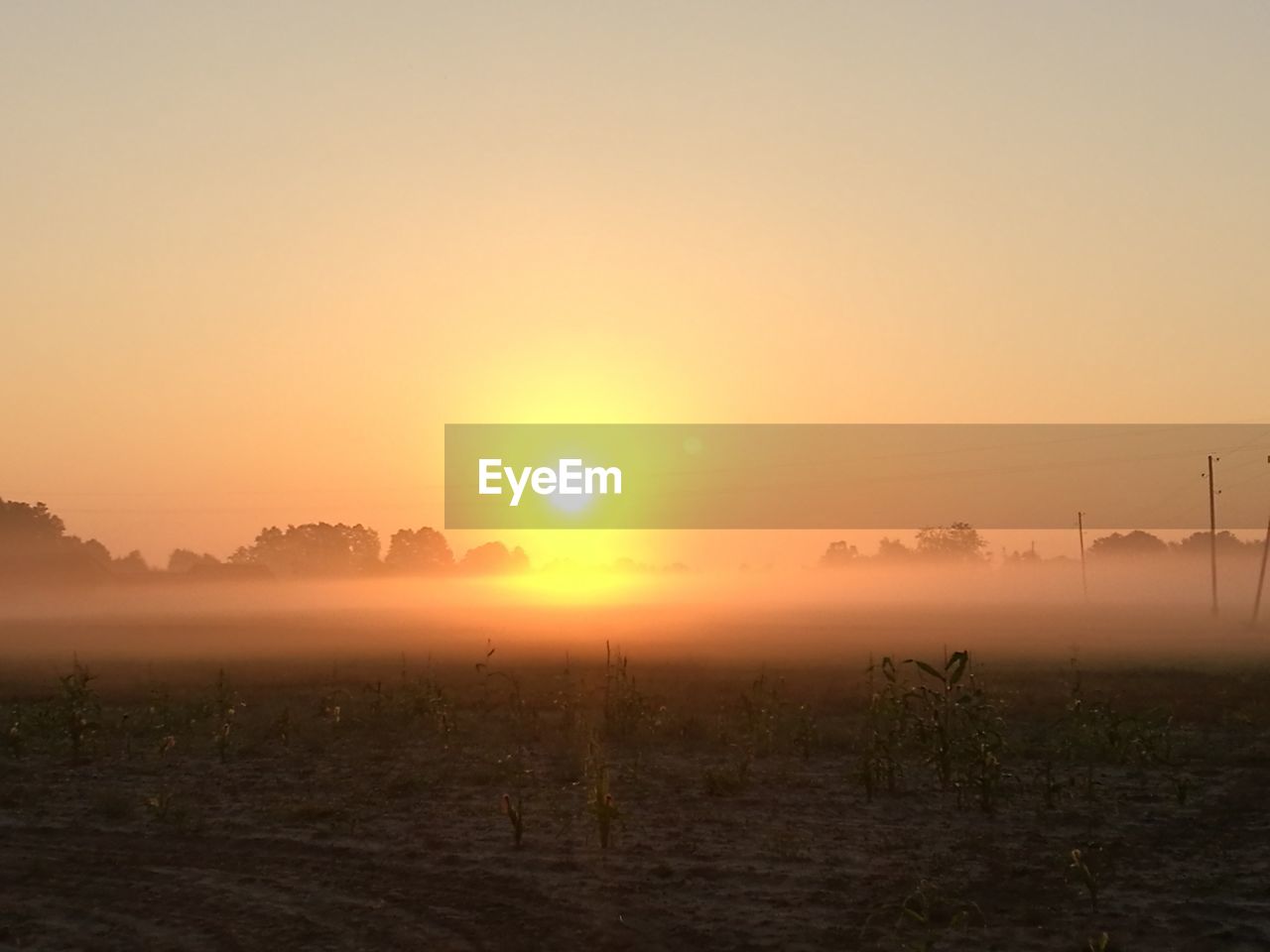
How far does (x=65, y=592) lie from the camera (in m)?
126

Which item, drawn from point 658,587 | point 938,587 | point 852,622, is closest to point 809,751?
point 852,622

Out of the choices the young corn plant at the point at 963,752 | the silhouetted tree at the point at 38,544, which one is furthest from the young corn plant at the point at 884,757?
the silhouetted tree at the point at 38,544

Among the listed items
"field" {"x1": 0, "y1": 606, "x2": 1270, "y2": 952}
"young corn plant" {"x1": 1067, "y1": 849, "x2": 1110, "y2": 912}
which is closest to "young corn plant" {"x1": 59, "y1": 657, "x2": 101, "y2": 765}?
"field" {"x1": 0, "y1": 606, "x2": 1270, "y2": 952}

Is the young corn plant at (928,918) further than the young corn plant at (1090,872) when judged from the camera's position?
No

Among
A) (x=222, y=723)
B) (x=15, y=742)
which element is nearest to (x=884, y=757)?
(x=222, y=723)

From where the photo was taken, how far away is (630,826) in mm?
13664

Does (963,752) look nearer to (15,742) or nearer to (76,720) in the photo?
(76,720)

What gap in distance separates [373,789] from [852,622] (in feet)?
249

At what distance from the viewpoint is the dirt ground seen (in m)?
9.99

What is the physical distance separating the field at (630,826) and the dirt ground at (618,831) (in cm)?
5

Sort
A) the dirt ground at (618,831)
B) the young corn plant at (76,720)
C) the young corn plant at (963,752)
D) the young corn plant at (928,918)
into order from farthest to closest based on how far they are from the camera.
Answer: the young corn plant at (76,720) < the young corn plant at (963,752) < the dirt ground at (618,831) < the young corn plant at (928,918)

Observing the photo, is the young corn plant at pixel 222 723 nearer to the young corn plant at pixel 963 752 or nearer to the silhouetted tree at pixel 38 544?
the young corn plant at pixel 963 752

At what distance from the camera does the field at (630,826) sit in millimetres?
10023

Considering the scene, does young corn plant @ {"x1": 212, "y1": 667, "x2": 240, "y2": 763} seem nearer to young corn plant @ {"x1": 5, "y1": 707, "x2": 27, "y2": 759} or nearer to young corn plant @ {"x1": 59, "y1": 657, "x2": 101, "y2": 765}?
young corn plant @ {"x1": 59, "y1": 657, "x2": 101, "y2": 765}
